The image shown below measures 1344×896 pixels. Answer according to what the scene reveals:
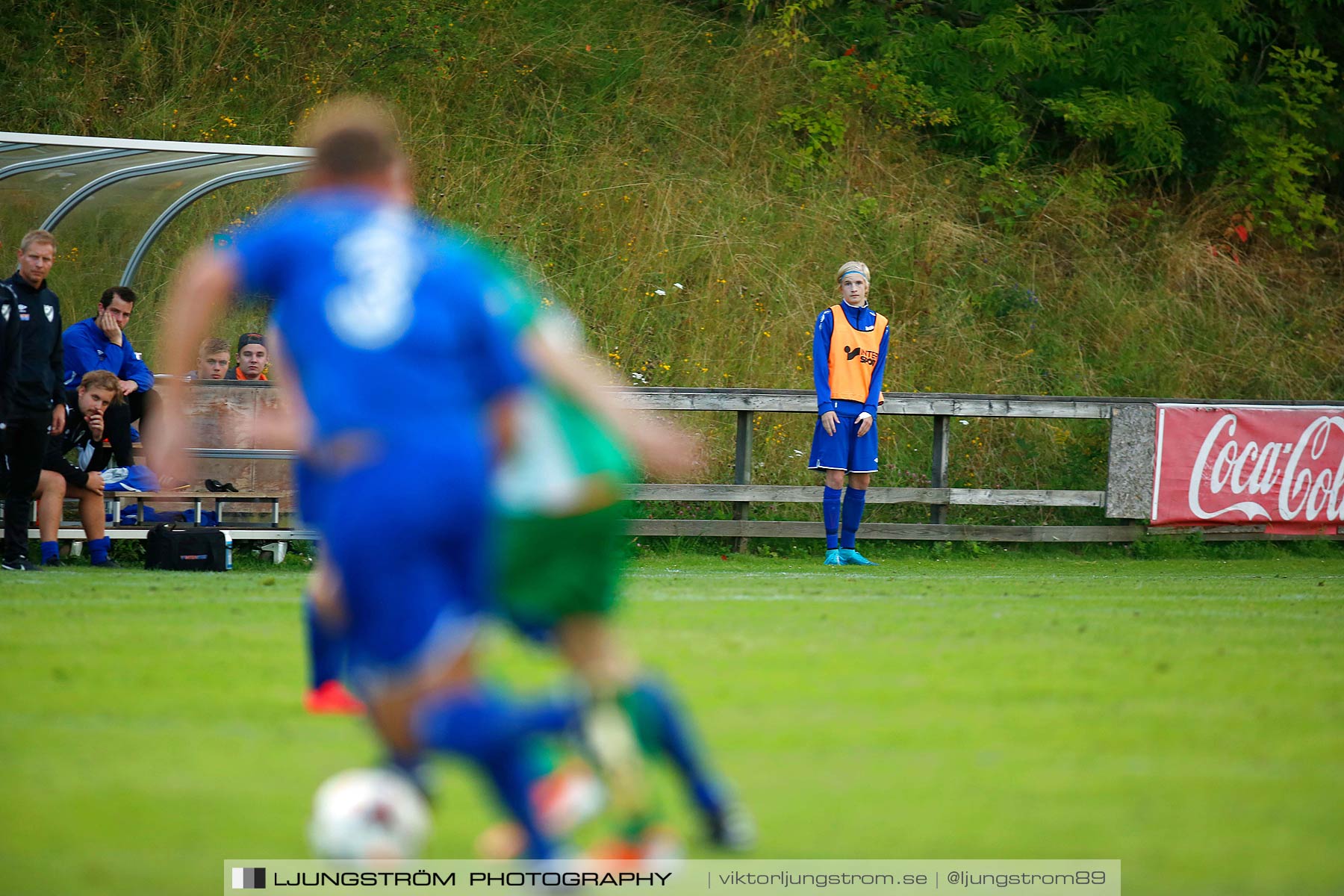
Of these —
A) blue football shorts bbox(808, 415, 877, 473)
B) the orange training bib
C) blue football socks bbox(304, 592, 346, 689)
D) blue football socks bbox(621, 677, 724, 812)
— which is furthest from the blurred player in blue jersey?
the orange training bib

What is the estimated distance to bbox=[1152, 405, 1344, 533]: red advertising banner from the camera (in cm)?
1420

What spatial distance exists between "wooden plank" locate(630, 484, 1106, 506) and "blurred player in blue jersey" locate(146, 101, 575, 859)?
10119 mm

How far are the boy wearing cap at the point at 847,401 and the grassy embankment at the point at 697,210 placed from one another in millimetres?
3937

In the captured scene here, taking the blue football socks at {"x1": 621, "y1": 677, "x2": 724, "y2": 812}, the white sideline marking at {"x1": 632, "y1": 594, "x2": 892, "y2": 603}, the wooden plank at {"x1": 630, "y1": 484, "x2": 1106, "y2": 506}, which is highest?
the blue football socks at {"x1": 621, "y1": 677, "x2": 724, "y2": 812}

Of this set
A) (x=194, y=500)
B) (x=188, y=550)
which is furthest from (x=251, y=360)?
(x=188, y=550)

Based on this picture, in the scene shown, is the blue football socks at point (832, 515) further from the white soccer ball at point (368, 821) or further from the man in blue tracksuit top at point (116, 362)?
the white soccer ball at point (368, 821)

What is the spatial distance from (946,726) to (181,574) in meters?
7.25

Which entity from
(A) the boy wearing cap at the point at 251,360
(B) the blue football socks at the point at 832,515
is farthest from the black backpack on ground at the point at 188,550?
(B) the blue football socks at the point at 832,515

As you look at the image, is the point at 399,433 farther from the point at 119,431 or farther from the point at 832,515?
the point at 832,515

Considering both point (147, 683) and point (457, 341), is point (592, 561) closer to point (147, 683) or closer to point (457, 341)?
point (457, 341)

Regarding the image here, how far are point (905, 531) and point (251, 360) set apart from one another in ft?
20.1

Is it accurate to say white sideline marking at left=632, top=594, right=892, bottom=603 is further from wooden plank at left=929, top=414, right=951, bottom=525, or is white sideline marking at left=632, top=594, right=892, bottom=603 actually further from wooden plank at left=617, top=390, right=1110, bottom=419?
wooden plank at left=929, top=414, right=951, bottom=525

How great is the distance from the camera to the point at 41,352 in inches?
422

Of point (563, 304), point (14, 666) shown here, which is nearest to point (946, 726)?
point (14, 666)
